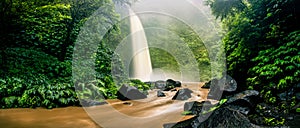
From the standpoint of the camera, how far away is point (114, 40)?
1705 centimetres

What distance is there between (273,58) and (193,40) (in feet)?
111

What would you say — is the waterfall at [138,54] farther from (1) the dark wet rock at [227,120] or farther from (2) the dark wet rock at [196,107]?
(1) the dark wet rock at [227,120]

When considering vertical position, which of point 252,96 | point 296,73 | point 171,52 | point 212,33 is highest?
point 212,33

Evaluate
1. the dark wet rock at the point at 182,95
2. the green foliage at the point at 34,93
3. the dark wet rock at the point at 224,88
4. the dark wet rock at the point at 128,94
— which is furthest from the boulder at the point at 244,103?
the green foliage at the point at 34,93

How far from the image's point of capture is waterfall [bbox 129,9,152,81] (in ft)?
72.5

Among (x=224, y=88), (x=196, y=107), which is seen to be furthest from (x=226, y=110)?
(x=224, y=88)

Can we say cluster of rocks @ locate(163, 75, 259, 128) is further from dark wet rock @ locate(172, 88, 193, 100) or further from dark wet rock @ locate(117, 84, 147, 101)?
dark wet rock @ locate(117, 84, 147, 101)

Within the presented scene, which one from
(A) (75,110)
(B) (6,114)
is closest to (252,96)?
(A) (75,110)

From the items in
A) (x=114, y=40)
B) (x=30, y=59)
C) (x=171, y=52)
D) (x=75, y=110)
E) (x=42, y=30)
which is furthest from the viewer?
(x=171, y=52)

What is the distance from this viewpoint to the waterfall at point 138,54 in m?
22.1

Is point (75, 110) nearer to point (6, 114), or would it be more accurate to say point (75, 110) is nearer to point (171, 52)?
point (6, 114)

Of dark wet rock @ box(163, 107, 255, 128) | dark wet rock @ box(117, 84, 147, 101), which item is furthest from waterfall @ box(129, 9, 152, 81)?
dark wet rock @ box(163, 107, 255, 128)

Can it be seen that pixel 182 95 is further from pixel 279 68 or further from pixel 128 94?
pixel 279 68

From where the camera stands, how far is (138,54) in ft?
76.9
